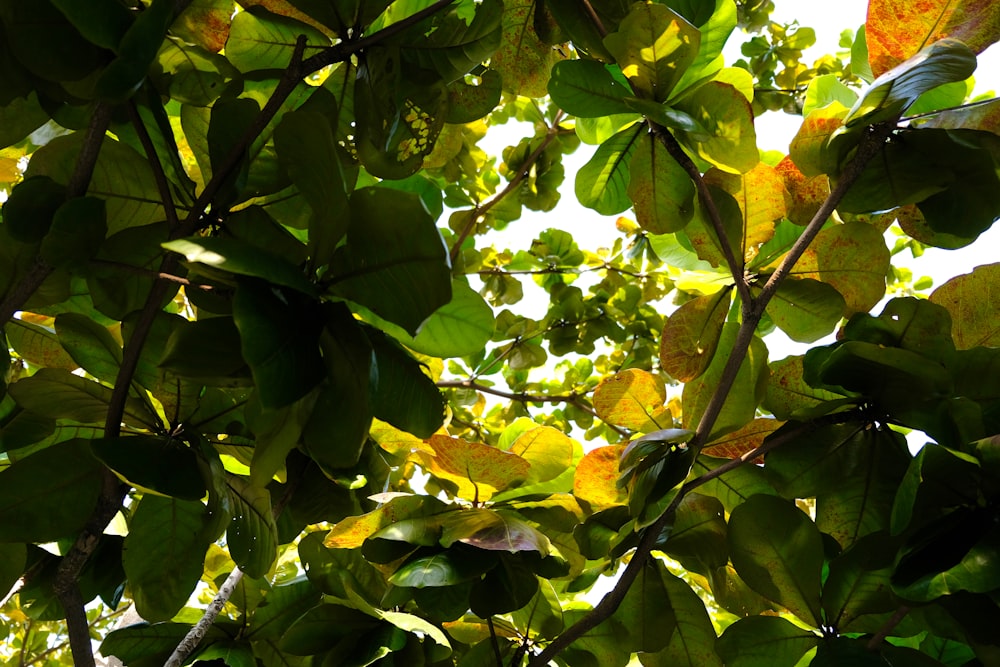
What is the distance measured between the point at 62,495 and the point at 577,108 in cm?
56

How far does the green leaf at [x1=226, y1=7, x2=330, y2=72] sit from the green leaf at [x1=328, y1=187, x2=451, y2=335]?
309 millimetres

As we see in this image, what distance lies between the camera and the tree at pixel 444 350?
496 millimetres

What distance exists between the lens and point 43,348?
0.74m

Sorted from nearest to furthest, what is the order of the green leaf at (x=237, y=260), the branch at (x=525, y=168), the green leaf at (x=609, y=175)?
1. the green leaf at (x=237, y=260)
2. the green leaf at (x=609, y=175)
3. the branch at (x=525, y=168)

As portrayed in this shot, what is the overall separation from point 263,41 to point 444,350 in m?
0.39

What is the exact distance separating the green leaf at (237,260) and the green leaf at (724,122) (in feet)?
1.36

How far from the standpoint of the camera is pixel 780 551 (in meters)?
0.68

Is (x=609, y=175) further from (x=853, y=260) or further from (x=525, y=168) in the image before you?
(x=525, y=168)

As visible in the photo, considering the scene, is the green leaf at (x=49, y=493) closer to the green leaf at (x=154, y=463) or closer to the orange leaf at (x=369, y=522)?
the green leaf at (x=154, y=463)

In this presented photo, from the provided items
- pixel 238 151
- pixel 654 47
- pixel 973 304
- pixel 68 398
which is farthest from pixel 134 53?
pixel 973 304

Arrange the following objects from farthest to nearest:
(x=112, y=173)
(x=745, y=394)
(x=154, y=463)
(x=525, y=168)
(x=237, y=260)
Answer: (x=525, y=168), (x=745, y=394), (x=112, y=173), (x=154, y=463), (x=237, y=260)

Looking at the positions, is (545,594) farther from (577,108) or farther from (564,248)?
(564,248)

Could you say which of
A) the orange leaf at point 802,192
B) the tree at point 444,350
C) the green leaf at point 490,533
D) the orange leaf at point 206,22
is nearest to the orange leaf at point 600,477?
the tree at point 444,350

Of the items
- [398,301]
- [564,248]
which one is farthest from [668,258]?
[564,248]
